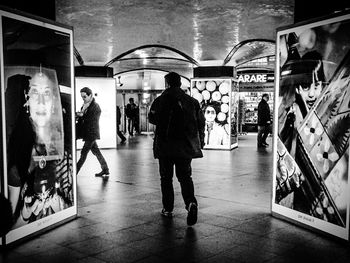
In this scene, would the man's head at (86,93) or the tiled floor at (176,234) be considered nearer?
→ the tiled floor at (176,234)

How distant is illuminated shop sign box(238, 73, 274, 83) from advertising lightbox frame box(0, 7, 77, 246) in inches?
860

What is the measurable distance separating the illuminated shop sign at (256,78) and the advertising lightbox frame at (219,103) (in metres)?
10.5

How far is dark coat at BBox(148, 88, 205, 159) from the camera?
17.6ft

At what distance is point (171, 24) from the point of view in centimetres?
1157

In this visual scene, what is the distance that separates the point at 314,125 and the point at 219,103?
10.9 m

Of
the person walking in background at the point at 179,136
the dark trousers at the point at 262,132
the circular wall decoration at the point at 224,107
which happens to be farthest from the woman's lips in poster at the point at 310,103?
the dark trousers at the point at 262,132

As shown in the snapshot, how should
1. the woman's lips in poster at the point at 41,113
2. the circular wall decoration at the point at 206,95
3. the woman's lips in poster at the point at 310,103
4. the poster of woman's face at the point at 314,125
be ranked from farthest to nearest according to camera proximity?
1. the circular wall decoration at the point at 206,95
2. the woman's lips in poster at the point at 310,103
3. the woman's lips in poster at the point at 41,113
4. the poster of woman's face at the point at 314,125

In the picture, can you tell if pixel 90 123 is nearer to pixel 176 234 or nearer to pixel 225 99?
pixel 176 234

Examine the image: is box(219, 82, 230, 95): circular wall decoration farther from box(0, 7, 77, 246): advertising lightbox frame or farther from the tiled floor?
box(0, 7, 77, 246): advertising lightbox frame

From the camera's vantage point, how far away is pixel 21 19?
4.45 m

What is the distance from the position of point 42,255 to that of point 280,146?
3244 mm

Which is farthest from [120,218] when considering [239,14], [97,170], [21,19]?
[239,14]

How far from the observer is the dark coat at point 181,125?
536 cm

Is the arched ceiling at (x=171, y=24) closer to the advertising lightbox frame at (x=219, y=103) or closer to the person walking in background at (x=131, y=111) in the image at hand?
the advertising lightbox frame at (x=219, y=103)
